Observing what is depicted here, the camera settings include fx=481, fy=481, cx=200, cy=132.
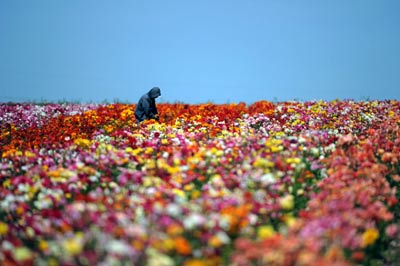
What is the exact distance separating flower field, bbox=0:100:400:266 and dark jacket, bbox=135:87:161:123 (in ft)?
14.2

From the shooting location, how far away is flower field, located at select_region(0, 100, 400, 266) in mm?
4773

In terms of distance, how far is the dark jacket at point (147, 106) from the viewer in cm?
A: 1638

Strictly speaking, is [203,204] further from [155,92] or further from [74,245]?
[155,92]

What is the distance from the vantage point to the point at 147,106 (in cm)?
1636

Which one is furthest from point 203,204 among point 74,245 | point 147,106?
point 147,106

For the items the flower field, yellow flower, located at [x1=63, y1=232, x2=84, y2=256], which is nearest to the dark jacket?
the flower field

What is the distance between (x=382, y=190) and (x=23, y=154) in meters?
6.90

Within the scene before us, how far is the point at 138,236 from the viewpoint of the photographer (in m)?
4.73

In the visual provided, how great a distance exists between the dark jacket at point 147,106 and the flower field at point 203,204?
432 centimetres

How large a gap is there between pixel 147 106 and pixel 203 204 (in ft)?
36.4

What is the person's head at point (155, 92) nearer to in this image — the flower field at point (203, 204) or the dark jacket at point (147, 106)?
the dark jacket at point (147, 106)

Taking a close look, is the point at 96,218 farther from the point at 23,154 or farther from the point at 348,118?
the point at 348,118

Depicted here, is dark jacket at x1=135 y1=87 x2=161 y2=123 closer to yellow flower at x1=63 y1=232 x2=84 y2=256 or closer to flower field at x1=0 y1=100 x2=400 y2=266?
flower field at x1=0 y1=100 x2=400 y2=266

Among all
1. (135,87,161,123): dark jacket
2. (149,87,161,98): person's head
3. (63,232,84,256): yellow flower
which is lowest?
(63,232,84,256): yellow flower
